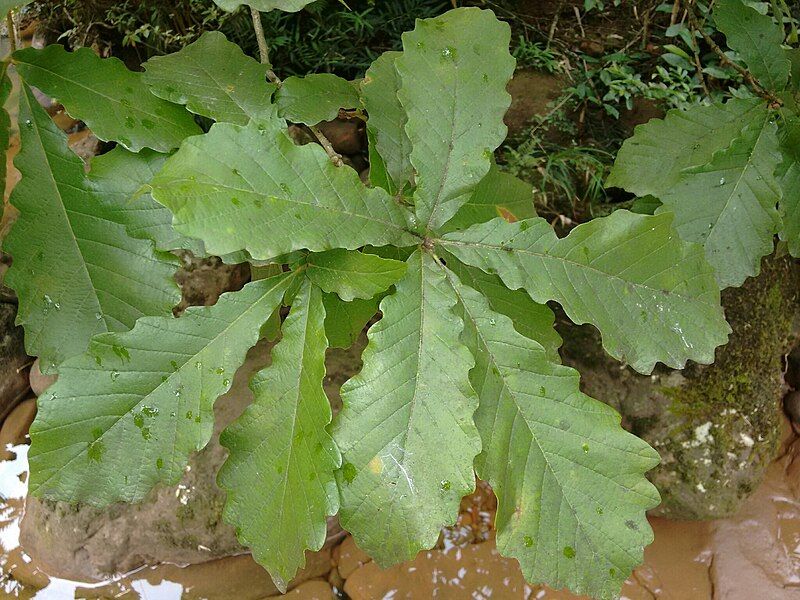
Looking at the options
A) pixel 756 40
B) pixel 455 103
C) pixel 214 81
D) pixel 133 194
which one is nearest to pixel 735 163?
pixel 756 40

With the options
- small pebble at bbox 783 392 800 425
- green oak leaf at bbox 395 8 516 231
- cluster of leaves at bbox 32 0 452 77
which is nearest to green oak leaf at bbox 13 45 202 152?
green oak leaf at bbox 395 8 516 231

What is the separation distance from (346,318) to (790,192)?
96cm

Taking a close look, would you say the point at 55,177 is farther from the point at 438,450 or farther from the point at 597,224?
the point at 597,224

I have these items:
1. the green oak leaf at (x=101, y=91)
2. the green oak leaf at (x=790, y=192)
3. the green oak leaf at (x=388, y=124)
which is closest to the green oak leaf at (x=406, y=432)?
the green oak leaf at (x=388, y=124)

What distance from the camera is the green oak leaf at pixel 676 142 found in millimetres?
1312

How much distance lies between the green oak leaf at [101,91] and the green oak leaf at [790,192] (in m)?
1.19

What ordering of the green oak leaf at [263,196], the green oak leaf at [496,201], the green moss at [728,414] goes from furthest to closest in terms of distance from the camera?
1. the green moss at [728,414]
2. the green oak leaf at [496,201]
3. the green oak leaf at [263,196]

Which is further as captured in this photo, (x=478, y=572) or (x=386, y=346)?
(x=478, y=572)

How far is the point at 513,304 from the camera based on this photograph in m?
1.14

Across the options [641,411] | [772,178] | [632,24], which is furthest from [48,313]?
[632,24]

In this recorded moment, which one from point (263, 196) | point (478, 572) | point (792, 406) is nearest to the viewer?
point (263, 196)

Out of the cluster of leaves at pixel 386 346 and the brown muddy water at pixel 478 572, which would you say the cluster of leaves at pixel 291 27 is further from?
the brown muddy water at pixel 478 572

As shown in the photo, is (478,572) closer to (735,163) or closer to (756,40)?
(735,163)

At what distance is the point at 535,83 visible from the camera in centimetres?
195
